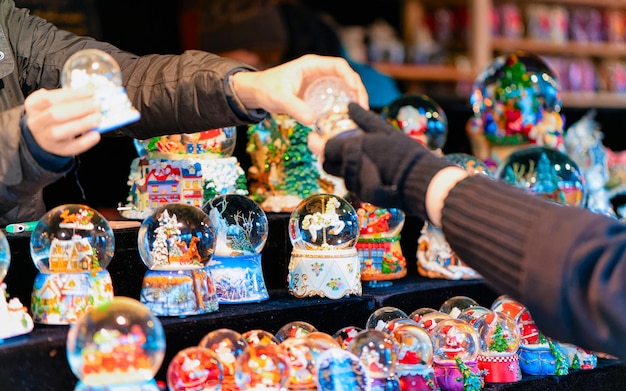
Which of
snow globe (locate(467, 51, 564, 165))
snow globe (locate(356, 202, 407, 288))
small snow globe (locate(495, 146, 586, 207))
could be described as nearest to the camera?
snow globe (locate(356, 202, 407, 288))

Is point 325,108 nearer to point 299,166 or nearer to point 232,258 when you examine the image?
point 232,258

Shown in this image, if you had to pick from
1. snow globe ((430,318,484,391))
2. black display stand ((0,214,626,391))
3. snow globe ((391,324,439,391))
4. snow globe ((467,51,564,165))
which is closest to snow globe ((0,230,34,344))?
black display stand ((0,214,626,391))

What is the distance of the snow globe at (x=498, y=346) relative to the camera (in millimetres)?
2293

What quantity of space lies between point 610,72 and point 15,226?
6.03 meters

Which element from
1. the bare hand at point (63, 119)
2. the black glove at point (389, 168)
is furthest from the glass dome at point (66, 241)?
the black glove at point (389, 168)

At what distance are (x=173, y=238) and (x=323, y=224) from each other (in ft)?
1.65

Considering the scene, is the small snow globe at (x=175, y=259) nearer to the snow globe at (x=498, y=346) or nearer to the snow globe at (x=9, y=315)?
the snow globe at (x=9, y=315)

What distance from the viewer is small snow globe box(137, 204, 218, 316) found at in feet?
7.18

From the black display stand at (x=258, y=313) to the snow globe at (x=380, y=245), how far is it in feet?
0.17

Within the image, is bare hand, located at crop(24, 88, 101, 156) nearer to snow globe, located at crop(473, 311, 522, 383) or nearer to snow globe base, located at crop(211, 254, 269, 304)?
snow globe base, located at crop(211, 254, 269, 304)

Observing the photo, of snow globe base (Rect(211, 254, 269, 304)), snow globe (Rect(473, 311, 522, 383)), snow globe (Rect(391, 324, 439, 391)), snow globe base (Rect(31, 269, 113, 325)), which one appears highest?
snow globe base (Rect(31, 269, 113, 325))

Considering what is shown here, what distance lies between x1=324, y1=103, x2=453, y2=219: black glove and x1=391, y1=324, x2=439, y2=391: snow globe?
1.63 ft

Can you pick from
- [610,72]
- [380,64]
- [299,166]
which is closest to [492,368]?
[299,166]

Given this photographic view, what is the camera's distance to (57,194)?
11.6ft
